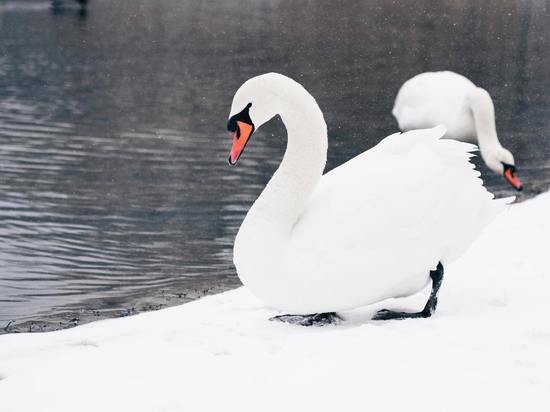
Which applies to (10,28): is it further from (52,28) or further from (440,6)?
(440,6)

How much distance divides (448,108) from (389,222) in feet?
34.4

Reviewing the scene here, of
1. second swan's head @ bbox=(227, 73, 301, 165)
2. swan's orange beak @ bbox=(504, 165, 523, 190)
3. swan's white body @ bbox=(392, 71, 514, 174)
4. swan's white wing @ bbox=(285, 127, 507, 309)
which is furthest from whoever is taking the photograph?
swan's white body @ bbox=(392, 71, 514, 174)

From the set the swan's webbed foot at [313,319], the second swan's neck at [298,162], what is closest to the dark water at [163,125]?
the swan's webbed foot at [313,319]

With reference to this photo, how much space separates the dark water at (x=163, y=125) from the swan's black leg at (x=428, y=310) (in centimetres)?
229

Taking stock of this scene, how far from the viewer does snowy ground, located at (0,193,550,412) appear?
347 centimetres

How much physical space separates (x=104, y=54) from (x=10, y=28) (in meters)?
6.80

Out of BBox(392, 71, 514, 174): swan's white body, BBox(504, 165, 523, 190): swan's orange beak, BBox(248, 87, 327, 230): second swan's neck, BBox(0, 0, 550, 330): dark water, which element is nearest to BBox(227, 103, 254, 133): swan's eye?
BBox(248, 87, 327, 230): second swan's neck

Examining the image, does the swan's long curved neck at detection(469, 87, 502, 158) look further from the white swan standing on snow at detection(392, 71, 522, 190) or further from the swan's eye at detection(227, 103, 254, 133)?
the swan's eye at detection(227, 103, 254, 133)

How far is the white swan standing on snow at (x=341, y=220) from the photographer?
15.5 feet

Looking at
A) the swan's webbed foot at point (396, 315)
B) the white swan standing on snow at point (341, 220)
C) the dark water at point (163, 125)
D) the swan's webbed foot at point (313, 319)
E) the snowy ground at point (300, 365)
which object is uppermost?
the white swan standing on snow at point (341, 220)

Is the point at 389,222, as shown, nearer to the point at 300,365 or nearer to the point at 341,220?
the point at 341,220

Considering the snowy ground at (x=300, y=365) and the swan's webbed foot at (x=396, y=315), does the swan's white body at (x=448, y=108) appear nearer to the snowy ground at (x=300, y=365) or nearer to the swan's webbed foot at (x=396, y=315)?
the swan's webbed foot at (x=396, y=315)

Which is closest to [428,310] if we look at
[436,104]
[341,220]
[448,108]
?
Answer: [341,220]

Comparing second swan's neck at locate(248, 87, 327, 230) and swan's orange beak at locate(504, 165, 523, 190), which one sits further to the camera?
swan's orange beak at locate(504, 165, 523, 190)
